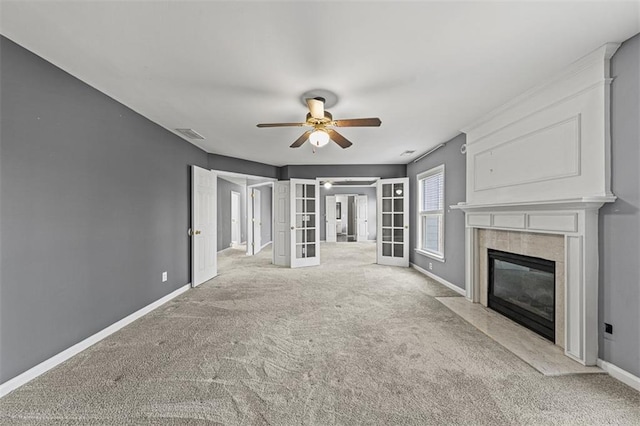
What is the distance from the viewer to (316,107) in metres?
2.53

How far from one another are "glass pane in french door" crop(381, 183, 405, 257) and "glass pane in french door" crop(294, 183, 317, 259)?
1.70 metres

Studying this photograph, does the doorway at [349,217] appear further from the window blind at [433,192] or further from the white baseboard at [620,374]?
the white baseboard at [620,374]

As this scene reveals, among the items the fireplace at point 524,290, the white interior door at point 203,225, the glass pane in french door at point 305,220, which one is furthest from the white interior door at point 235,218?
the fireplace at point 524,290

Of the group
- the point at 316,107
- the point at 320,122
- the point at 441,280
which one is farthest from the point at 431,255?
the point at 316,107

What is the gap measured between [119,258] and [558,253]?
4.37 m

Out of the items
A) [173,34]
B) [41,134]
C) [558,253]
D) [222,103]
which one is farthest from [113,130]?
[558,253]

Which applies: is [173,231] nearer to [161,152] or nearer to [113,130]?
[161,152]

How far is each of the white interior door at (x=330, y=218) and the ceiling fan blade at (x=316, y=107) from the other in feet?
29.2

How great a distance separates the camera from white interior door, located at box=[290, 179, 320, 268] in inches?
245

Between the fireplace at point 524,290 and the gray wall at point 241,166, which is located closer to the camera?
the fireplace at point 524,290

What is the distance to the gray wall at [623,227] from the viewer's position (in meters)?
1.87

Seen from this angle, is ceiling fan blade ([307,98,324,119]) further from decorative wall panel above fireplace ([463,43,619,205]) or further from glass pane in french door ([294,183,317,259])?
glass pane in french door ([294,183,317,259])

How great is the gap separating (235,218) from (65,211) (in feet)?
25.8

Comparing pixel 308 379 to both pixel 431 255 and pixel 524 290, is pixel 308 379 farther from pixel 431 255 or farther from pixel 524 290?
pixel 431 255
